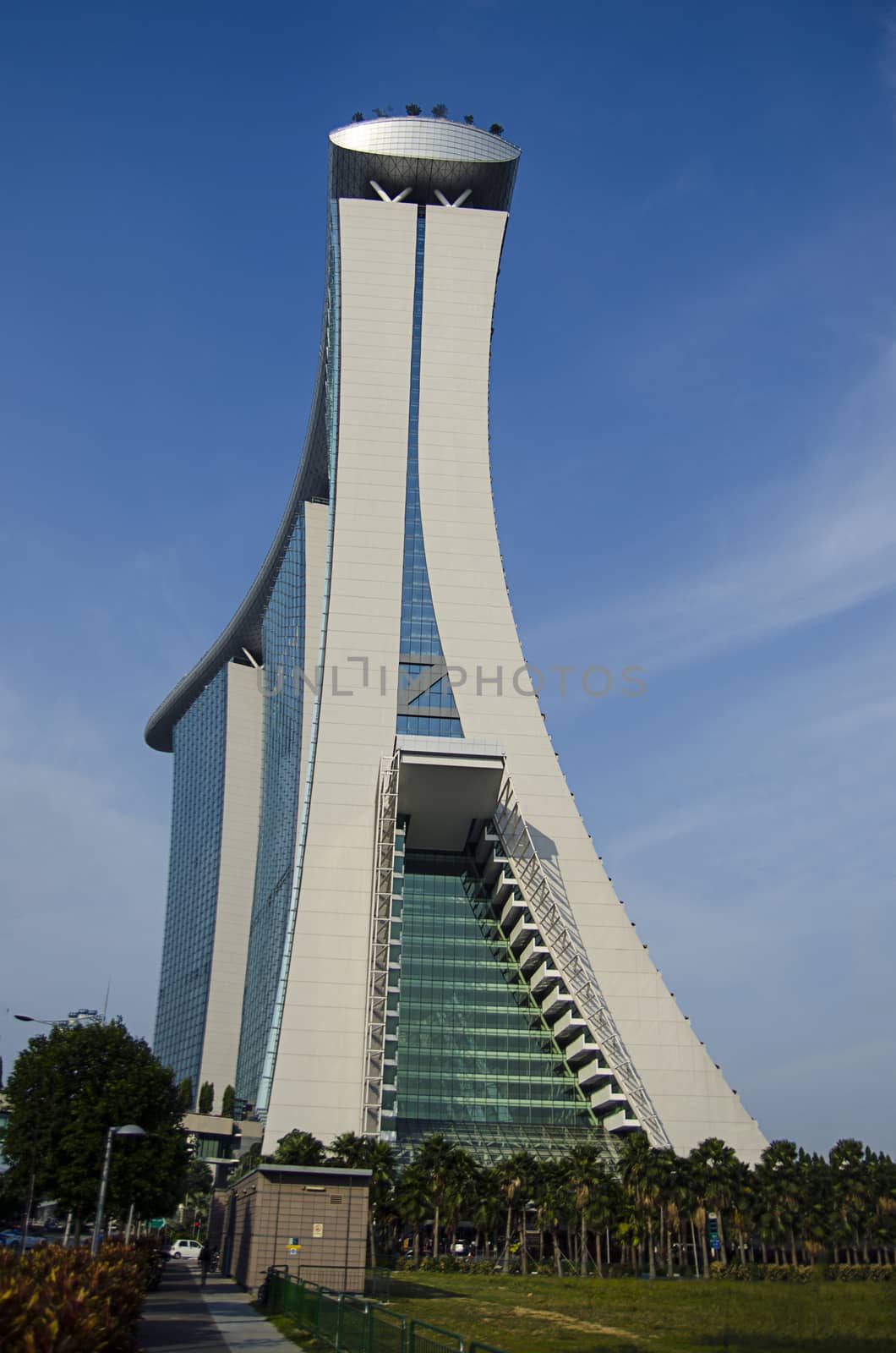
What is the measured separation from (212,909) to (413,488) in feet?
183

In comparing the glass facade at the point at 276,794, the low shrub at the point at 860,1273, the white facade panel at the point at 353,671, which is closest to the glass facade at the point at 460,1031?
the white facade panel at the point at 353,671

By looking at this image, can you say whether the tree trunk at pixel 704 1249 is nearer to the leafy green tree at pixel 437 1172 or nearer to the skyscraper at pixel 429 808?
the skyscraper at pixel 429 808

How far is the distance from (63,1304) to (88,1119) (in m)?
28.7

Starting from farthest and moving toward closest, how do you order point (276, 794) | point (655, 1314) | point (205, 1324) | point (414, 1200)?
point (276, 794)
point (414, 1200)
point (655, 1314)
point (205, 1324)

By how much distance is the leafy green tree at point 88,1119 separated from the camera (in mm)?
37594

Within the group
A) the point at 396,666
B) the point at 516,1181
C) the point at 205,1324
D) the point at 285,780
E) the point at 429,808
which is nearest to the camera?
the point at 205,1324

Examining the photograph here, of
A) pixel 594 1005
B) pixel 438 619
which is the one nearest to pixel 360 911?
pixel 594 1005

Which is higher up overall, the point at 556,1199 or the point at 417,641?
the point at 417,641

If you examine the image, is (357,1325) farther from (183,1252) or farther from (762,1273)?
(183,1252)

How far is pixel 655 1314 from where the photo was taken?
28.7 meters

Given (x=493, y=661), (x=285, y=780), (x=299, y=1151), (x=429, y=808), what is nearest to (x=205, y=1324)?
(x=299, y=1151)

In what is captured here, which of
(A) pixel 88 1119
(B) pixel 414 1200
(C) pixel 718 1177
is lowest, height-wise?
(B) pixel 414 1200

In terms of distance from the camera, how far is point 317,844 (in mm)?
64438

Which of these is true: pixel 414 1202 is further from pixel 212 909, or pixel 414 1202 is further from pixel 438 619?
pixel 212 909
